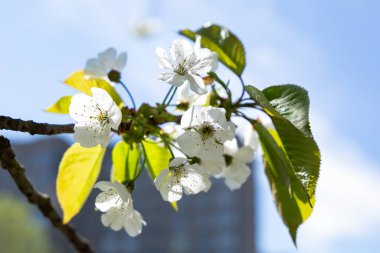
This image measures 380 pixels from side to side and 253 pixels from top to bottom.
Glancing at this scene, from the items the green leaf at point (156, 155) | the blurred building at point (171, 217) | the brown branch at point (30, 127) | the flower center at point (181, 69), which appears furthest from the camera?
the blurred building at point (171, 217)

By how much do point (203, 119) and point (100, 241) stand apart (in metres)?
24.1

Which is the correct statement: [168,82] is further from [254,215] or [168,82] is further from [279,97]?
[254,215]

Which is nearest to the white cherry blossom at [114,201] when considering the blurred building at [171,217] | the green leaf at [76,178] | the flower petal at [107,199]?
the flower petal at [107,199]

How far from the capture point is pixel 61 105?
76 cm

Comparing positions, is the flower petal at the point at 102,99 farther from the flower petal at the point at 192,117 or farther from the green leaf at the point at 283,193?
the green leaf at the point at 283,193

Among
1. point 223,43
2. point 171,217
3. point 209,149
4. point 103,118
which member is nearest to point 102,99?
point 103,118

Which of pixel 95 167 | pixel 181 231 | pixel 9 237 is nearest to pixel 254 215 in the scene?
pixel 181 231

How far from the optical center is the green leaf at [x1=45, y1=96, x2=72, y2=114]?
75cm

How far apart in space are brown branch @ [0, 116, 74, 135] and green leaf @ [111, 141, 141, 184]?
0.15m

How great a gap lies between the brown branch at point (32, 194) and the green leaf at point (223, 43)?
0.90 ft

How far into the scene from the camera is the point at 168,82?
0.64 m

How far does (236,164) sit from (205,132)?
0.24 meters

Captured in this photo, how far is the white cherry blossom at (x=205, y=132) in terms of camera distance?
63cm

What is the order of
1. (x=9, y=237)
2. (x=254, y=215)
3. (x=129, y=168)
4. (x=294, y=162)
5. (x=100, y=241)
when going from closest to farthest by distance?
(x=294, y=162) → (x=129, y=168) → (x=9, y=237) → (x=254, y=215) → (x=100, y=241)
